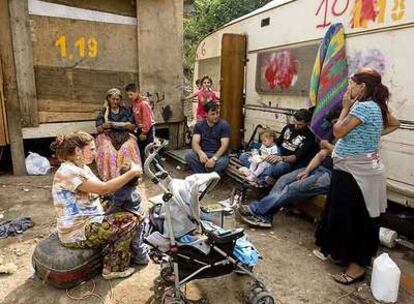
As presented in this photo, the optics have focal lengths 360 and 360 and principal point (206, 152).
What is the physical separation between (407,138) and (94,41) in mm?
5332

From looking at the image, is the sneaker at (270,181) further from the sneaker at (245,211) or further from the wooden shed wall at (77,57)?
the wooden shed wall at (77,57)

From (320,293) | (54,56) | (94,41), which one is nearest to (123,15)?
(94,41)

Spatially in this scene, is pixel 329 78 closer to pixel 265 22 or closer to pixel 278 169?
pixel 278 169

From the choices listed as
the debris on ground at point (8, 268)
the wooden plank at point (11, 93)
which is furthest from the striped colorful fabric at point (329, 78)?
the wooden plank at point (11, 93)

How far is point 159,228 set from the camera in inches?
114

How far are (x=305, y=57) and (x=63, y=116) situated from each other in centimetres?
430

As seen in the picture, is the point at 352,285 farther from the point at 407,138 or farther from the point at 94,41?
the point at 94,41

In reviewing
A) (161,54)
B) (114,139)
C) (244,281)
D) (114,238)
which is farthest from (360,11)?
(161,54)

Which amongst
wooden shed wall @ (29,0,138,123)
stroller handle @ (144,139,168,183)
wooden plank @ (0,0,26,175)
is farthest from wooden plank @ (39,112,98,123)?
stroller handle @ (144,139,168,183)

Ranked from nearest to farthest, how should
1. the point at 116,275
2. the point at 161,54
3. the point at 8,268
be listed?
1. the point at 116,275
2. the point at 8,268
3. the point at 161,54

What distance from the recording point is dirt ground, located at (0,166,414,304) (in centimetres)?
295

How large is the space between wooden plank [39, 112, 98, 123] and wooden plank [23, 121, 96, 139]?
7 cm

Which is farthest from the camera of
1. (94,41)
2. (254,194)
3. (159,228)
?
(94,41)

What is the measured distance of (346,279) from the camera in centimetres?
316
